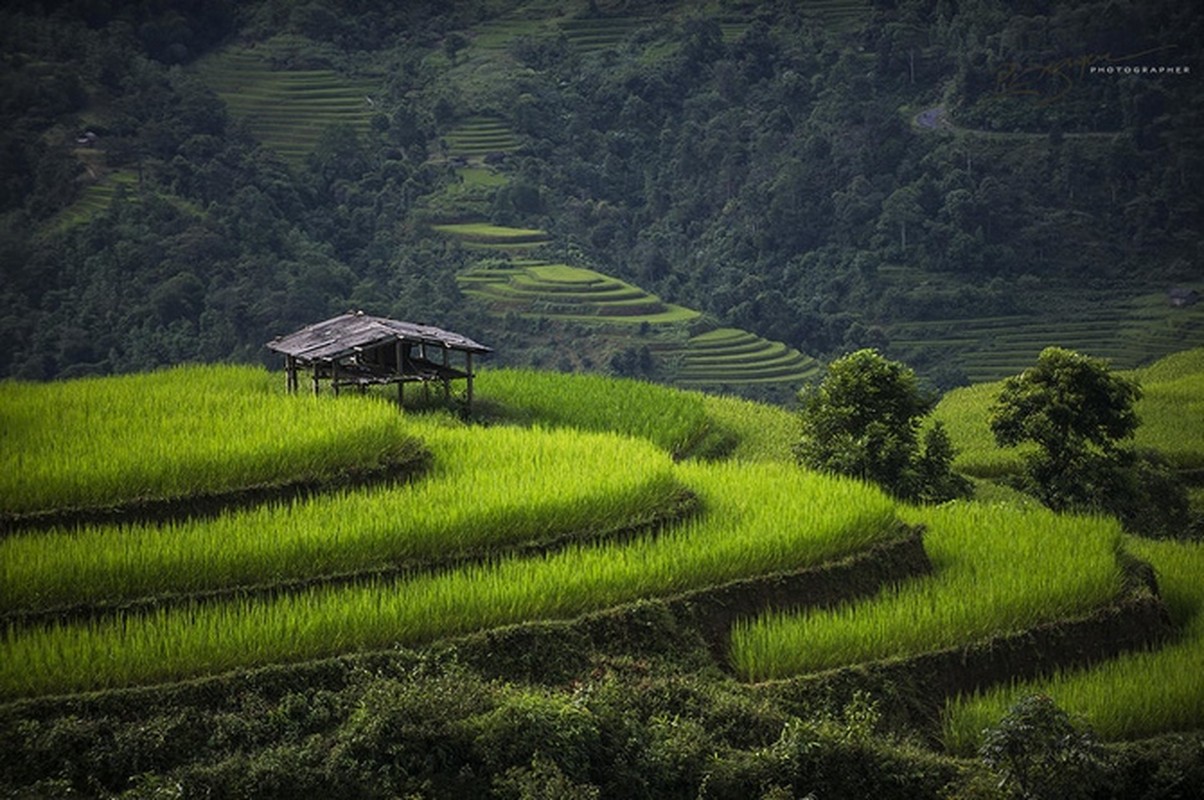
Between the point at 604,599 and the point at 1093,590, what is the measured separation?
4440 mm

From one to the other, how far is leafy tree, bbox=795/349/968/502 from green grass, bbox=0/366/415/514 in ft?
16.6

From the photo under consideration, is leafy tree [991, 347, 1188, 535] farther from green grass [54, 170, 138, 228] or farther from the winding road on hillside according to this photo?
the winding road on hillside

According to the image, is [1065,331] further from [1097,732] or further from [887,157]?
[1097,732]

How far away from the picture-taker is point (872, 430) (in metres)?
19.0

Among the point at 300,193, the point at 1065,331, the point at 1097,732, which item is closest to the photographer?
the point at 1097,732

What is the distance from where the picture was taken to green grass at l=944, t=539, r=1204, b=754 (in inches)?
522

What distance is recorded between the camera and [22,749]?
1075 cm

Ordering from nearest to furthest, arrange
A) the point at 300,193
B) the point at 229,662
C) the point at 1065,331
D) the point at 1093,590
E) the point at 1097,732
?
1. the point at 229,662
2. the point at 1097,732
3. the point at 1093,590
4. the point at 1065,331
5. the point at 300,193

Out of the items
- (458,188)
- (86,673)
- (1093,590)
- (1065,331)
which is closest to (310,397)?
(86,673)

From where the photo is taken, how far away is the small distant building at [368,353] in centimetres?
1911

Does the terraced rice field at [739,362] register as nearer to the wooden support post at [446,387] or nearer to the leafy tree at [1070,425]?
the leafy tree at [1070,425]

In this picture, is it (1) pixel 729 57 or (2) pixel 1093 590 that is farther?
(1) pixel 729 57

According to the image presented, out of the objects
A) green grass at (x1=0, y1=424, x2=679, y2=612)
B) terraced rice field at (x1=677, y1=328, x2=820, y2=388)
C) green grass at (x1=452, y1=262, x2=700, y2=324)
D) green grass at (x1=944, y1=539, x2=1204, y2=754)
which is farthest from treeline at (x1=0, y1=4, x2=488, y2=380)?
green grass at (x1=944, y1=539, x2=1204, y2=754)

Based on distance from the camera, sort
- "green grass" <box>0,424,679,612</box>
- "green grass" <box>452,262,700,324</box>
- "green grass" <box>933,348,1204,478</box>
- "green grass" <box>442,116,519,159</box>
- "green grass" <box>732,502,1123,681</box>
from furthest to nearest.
Answer: "green grass" <box>442,116,519,159</box>, "green grass" <box>452,262,700,324</box>, "green grass" <box>933,348,1204,478</box>, "green grass" <box>732,502,1123,681</box>, "green grass" <box>0,424,679,612</box>
